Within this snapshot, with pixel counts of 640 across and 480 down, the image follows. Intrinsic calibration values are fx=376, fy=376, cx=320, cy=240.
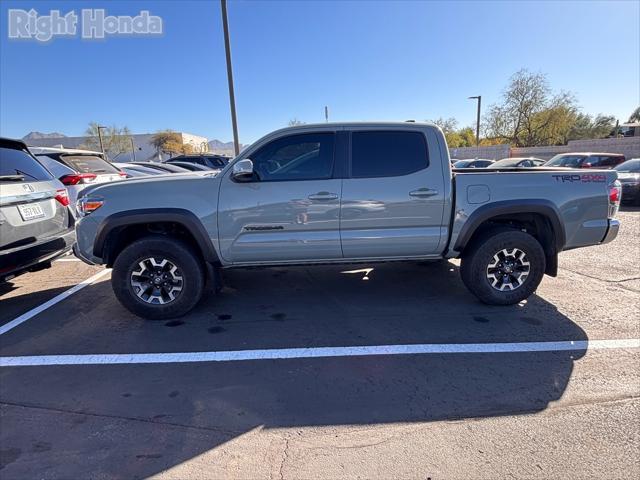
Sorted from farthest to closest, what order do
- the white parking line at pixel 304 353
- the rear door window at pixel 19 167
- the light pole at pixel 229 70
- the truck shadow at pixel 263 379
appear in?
1. the light pole at pixel 229 70
2. the rear door window at pixel 19 167
3. the white parking line at pixel 304 353
4. the truck shadow at pixel 263 379

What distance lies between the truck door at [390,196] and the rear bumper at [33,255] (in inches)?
137

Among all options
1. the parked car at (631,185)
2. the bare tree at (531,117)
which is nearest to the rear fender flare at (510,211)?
the parked car at (631,185)

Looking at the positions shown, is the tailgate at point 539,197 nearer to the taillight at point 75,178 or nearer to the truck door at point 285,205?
the truck door at point 285,205

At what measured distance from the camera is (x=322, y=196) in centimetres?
397

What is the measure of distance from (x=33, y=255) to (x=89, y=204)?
3.39 ft

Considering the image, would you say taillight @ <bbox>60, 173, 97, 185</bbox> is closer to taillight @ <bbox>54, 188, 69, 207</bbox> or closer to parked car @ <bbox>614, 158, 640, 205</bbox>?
taillight @ <bbox>54, 188, 69, 207</bbox>

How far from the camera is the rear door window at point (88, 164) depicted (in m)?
7.03

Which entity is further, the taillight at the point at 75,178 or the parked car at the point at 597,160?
the parked car at the point at 597,160

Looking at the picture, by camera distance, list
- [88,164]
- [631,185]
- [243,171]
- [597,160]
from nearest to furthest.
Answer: [243,171] → [88,164] → [631,185] → [597,160]

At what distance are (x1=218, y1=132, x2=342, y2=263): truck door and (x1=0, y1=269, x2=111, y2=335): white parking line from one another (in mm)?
2362

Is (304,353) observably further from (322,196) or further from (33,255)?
(33,255)

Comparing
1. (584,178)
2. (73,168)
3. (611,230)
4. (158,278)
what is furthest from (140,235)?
(611,230)

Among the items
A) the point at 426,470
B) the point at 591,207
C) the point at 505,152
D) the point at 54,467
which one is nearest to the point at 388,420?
the point at 426,470

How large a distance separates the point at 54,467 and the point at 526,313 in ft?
14.2
